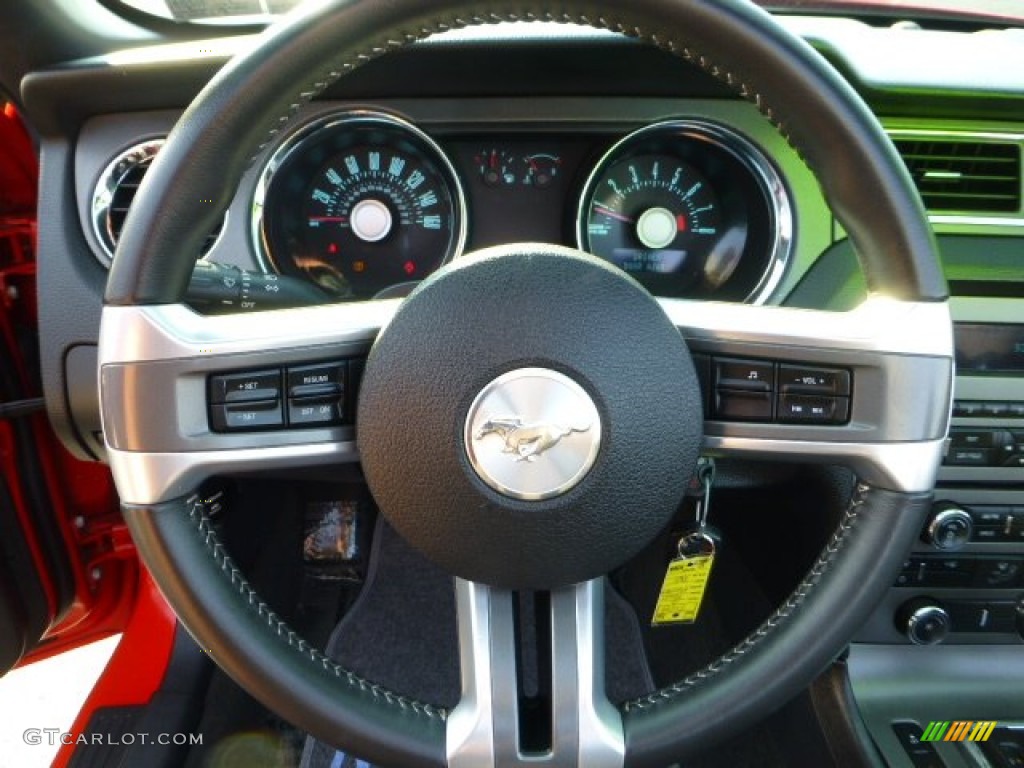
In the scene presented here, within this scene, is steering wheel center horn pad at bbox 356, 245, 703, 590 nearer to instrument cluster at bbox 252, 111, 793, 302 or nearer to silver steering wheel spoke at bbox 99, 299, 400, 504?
silver steering wheel spoke at bbox 99, 299, 400, 504

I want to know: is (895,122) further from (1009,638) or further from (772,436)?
(1009,638)

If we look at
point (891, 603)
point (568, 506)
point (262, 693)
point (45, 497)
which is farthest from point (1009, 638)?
point (45, 497)

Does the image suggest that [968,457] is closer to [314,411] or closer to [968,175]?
[968,175]

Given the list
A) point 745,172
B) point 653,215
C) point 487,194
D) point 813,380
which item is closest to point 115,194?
point 487,194

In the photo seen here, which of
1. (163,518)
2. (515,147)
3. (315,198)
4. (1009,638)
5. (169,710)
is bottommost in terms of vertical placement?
(169,710)

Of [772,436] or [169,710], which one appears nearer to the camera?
[772,436]

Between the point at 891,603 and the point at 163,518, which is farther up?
the point at 163,518

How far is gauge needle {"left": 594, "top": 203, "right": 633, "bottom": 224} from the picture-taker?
1.37m

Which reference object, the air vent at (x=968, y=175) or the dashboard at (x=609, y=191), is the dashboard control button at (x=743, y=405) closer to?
the dashboard at (x=609, y=191)

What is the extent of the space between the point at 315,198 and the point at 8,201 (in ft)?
1.67

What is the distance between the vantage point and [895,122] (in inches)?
51.2

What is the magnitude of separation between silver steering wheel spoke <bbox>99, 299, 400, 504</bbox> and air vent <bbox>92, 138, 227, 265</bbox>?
52 cm

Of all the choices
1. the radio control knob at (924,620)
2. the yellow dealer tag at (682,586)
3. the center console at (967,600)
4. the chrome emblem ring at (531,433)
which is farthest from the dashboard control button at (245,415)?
the radio control knob at (924,620)

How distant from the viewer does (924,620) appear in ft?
4.66
